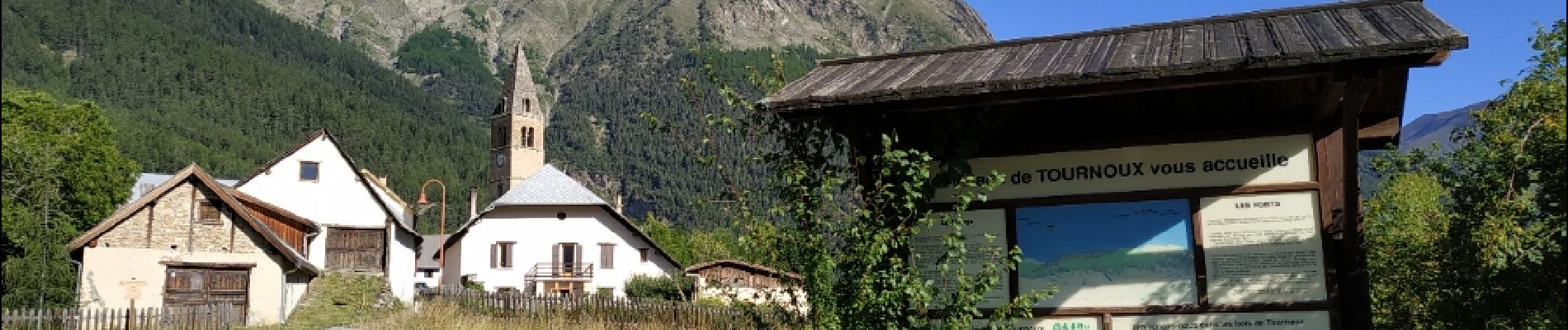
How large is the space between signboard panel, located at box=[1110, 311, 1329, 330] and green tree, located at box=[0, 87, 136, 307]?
24.3 m


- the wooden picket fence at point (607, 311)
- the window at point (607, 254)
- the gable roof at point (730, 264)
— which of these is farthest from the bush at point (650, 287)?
the wooden picket fence at point (607, 311)

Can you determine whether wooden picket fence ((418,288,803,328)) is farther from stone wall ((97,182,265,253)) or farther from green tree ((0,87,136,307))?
green tree ((0,87,136,307))

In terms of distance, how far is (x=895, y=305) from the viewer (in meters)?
8.70

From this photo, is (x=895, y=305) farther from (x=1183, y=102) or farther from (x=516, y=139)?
(x=516, y=139)

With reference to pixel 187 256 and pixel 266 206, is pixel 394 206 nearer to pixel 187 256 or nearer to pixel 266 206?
pixel 266 206

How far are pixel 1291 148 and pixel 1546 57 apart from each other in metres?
6.83

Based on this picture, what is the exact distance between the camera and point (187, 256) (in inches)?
1315

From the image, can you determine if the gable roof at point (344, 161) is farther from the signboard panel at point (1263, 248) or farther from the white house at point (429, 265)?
the signboard panel at point (1263, 248)

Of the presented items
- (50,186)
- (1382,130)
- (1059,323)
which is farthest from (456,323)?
(50,186)

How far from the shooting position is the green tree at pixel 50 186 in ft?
96.4

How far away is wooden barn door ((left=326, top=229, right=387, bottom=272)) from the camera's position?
4409cm

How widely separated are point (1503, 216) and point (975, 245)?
4.59 metres

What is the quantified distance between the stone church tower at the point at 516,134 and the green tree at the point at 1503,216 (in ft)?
314

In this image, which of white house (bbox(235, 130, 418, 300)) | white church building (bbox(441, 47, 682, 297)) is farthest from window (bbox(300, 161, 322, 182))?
white church building (bbox(441, 47, 682, 297))
